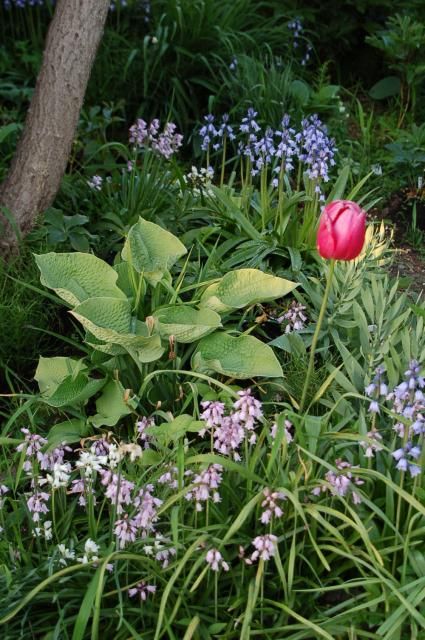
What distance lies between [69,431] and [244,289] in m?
0.80

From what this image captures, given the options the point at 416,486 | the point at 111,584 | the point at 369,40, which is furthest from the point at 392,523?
the point at 369,40

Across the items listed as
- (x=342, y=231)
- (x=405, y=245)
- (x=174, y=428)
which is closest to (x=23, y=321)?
(x=174, y=428)

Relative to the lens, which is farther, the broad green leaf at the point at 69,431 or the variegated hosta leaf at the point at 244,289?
the variegated hosta leaf at the point at 244,289

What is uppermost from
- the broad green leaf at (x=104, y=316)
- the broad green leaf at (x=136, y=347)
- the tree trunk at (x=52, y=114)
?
the tree trunk at (x=52, y=114)

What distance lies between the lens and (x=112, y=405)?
3.23 meters

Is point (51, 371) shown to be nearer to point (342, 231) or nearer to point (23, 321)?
point (23, 321)

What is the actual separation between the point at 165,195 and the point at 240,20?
210cm

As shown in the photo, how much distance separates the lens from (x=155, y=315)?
3289mm

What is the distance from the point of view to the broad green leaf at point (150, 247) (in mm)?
3438

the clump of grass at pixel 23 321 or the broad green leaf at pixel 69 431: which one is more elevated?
the clump of grass at pixel 23 321

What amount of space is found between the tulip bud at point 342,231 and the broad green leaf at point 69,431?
120cm

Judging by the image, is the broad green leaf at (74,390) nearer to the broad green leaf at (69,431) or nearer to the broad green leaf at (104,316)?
the broad green leaf at (69,431)

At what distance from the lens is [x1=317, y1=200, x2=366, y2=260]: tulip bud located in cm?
238

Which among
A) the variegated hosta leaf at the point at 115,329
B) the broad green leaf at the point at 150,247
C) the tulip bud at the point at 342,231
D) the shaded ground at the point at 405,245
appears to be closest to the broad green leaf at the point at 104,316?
the variegated hosta leaf at the point at 115,329
